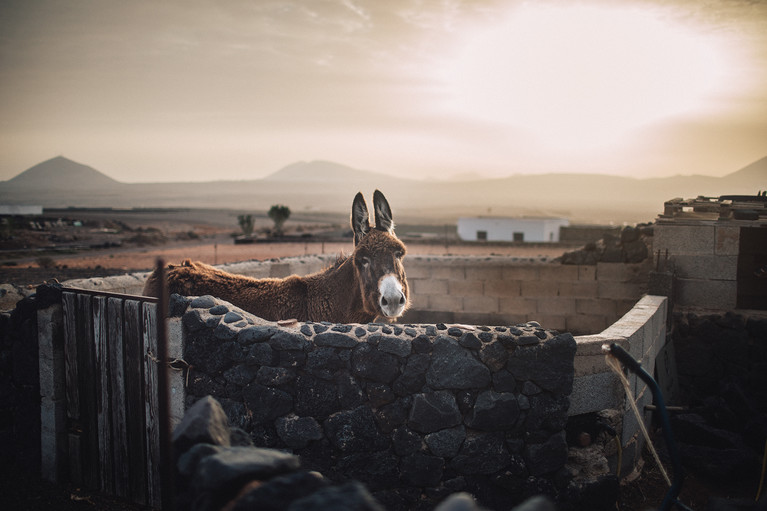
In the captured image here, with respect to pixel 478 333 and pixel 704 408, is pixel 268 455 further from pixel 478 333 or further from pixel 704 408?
pixel 704 408

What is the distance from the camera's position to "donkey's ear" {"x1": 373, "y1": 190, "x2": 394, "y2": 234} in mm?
6582

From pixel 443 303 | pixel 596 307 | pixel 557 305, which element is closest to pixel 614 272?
pixel 596 307

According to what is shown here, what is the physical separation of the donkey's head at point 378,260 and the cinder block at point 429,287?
613cm

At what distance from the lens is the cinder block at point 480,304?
12.4 meters

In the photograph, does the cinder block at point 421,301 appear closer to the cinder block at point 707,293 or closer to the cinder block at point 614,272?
the cinder block at point 614,272

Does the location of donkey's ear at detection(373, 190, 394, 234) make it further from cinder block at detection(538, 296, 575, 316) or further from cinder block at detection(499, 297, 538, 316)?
cinder block at detection(538, 296, 575, 316)

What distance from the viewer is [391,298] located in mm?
5523

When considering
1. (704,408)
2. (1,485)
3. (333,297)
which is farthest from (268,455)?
(704,408)

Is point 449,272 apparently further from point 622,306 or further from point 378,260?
point 378,260

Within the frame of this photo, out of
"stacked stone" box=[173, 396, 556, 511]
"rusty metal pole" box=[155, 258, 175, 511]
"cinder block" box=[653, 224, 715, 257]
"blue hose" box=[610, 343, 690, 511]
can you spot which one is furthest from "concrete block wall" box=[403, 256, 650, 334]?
"stacked stone" box=[173, 396, 556, 511]

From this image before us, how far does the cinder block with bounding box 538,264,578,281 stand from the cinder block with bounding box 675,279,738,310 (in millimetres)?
2239

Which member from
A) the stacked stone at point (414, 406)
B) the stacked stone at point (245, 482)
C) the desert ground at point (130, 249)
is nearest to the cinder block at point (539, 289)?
the stacked stone at point (414, 406)

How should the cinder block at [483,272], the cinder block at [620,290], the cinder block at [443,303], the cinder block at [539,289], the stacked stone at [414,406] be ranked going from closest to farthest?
the stacked stone at [414,406] → the cinder block at [620,290] → the cinder block at [539,289] → the cinder block at [483,272] → the cinder block at [443,303]

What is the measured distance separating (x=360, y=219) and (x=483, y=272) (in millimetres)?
6535
